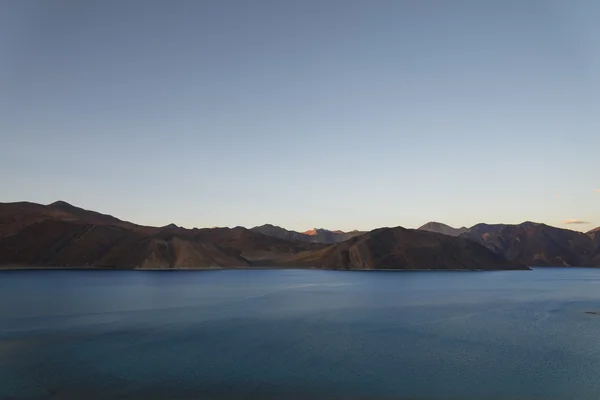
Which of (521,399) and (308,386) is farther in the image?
(308,386)

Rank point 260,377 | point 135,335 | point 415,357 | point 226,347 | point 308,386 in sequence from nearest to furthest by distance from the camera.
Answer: point 308,386, point 260,377, point 415,357, point 226,347, point 135,335

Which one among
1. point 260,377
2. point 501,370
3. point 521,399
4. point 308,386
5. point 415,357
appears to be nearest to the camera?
point 521,399

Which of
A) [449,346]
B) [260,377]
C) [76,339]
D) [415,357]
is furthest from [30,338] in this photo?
[449,346]

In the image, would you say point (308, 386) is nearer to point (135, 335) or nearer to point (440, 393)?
point (440, 393)

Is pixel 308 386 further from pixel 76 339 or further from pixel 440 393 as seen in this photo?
pixel 76 339

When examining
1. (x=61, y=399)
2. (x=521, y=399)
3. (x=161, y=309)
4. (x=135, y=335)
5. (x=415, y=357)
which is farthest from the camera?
(x=161, y=309)

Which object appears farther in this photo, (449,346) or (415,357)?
(449,346)

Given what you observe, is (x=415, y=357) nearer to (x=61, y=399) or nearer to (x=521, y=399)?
(x=521, y=399)

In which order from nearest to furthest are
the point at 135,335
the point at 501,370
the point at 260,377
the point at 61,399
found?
the point at 61,399 → the point at 260,377 → the point at 501,370 → the point at 135,335

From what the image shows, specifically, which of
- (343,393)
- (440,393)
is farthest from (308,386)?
(440,393)
